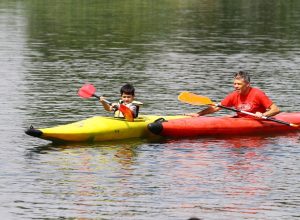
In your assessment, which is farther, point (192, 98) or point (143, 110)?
point (143, 110)

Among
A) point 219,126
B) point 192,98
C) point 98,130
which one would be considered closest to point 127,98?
point 98,130

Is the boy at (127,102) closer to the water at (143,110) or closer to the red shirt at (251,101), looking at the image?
the water at (143,110)

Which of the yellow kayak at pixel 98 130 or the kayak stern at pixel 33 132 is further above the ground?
the kayak stern at pixel 33 132

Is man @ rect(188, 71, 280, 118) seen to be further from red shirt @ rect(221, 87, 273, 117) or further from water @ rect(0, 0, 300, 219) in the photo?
water @ rect(0, 0, 300, 219)

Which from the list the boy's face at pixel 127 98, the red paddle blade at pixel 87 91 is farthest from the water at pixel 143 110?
the red paddle blade at pixel 87 91

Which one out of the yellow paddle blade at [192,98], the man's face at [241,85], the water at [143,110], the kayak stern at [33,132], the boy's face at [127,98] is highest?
the man's face at [241,85]

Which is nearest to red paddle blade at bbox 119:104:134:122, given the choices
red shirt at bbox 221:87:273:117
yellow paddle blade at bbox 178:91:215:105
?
yellow paddle blade at bbox 178:91:215:105

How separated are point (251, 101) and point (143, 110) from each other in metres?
4.03

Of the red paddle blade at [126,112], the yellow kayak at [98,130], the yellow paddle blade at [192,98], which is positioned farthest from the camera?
the yellow paddle blade at [192,98]

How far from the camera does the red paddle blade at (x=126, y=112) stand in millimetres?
24375

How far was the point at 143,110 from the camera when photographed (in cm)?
2891

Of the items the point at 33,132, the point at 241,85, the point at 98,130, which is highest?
the point at 241,85

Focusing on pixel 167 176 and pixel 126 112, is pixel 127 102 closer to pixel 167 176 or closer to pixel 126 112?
pixel 126 112

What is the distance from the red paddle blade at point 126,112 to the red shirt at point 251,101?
7.88 ft
